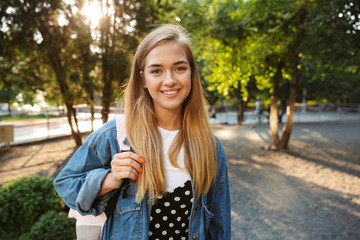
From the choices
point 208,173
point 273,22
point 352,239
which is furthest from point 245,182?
point 208,173

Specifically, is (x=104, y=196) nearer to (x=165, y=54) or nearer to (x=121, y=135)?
(x=121, y=135)

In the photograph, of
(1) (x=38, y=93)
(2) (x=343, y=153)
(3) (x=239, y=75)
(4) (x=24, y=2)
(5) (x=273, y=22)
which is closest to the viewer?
(4) (x=24, y=2)

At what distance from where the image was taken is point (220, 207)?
4.90 ft

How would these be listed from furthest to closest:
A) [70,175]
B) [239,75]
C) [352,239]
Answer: [352,239] → [239,75] → [70,175]

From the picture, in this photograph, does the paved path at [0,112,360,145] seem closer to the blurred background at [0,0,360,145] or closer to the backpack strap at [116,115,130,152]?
the blurred background at [0,0,360,145]

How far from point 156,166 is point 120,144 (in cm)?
23

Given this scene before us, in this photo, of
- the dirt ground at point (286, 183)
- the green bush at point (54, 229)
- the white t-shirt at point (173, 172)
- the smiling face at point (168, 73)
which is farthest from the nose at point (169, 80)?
the dirt ground at point (286, 183)

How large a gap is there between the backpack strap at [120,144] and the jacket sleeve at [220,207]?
594mm

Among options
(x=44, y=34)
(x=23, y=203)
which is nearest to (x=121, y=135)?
(x=44, y=34)

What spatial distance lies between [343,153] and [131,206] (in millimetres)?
9248

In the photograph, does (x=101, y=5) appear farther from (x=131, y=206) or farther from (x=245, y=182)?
(x=245, y=182)

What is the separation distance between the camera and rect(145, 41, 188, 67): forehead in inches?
51.1

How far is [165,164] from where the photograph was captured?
136 centimetres

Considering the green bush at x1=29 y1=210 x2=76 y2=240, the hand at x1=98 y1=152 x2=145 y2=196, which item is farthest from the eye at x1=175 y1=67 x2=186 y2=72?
the green bush at x1=29 y1=210 x2=76 y2=240
